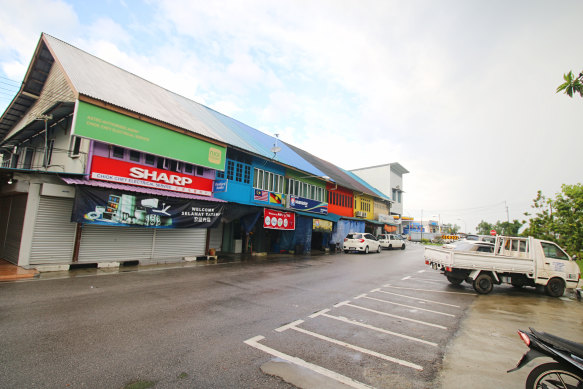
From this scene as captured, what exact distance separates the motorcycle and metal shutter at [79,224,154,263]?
44.8ft

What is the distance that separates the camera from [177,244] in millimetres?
14477

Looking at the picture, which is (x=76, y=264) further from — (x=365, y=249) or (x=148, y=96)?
(x=365, y=249)

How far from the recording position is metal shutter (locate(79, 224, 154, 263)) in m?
11.3

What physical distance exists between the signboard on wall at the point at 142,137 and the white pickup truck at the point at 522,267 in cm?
1246

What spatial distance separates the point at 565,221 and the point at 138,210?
2123 cm

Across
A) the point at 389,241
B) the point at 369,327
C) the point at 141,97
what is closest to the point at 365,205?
the point at 389,241

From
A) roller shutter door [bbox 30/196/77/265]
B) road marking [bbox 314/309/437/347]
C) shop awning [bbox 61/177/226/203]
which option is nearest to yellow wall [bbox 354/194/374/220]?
shop awning [bbox 61/177/226/203]

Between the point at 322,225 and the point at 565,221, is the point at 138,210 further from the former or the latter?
the point at 565,221

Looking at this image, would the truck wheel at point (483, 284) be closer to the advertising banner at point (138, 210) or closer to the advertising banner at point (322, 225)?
the advertising banner at point (138, 210)

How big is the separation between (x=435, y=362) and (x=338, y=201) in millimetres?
25677

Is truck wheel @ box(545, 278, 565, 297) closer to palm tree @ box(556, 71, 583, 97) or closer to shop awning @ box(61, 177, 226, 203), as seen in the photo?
palm tree @ box(556, 71, 583, 97)

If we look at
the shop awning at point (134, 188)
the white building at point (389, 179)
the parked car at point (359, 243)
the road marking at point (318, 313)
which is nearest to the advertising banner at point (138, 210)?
the shop awning at point (134, 188)

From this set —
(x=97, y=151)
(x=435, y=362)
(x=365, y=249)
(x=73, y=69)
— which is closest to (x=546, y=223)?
(x=365, y=249)

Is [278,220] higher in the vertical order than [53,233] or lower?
higher
